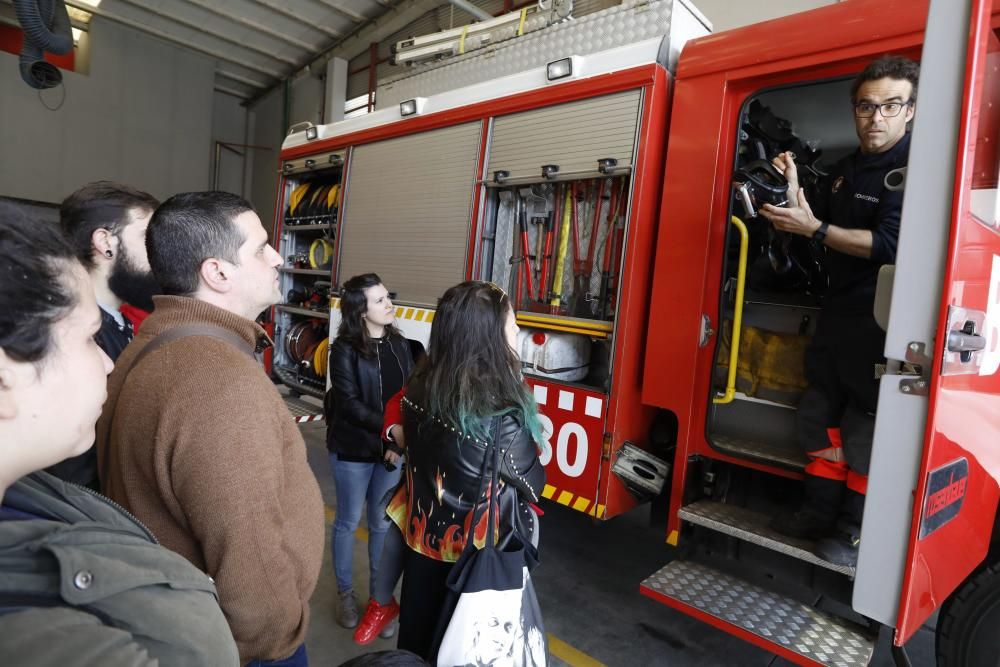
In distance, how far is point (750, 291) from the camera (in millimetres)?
3158

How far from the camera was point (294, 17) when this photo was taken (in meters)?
9.71

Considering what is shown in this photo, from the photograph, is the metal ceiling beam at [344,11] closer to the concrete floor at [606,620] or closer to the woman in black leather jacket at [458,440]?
the concrete floor at [606,620]

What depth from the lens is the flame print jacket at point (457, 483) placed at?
5.65 ft

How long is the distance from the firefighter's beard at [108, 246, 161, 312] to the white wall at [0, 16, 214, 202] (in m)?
11.2

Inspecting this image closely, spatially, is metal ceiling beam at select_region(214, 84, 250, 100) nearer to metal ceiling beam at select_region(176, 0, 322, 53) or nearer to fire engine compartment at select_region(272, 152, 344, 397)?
metal ceiling beam at select_region(176, 0, 322, 53)

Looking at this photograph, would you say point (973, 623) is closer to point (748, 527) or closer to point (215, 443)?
point (748, 527)

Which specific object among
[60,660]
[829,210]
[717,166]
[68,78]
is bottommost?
[60,660]

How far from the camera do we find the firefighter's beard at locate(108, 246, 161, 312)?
6.77ft

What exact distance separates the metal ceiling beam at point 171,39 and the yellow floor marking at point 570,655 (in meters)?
12.0

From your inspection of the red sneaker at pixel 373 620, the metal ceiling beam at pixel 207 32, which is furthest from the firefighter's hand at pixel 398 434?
the metal ceiling beam at pixel 207 32

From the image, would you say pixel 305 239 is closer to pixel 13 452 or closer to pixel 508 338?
pixel 508 338

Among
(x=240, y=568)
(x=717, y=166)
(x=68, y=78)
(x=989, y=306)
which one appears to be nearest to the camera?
(x=240, y=568)

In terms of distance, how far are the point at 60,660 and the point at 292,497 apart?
28.0 inches

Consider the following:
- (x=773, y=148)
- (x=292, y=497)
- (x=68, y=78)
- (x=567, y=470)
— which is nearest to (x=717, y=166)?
(x=773, y=148)
